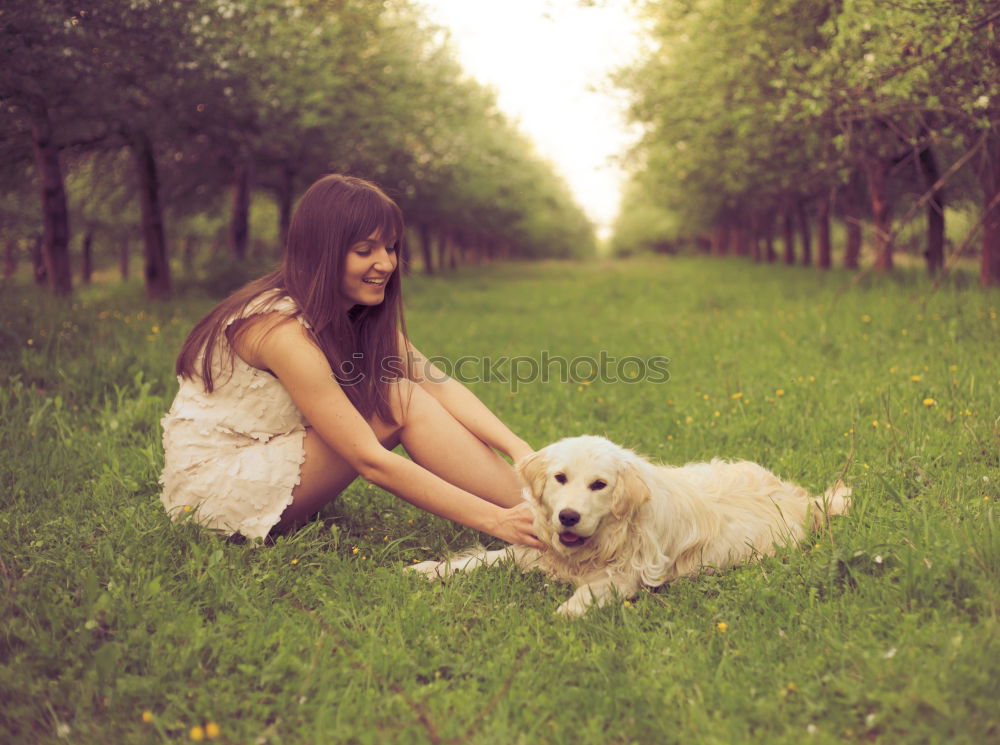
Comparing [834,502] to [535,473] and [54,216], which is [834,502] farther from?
[54,216]

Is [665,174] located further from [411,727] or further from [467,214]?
[411,727]

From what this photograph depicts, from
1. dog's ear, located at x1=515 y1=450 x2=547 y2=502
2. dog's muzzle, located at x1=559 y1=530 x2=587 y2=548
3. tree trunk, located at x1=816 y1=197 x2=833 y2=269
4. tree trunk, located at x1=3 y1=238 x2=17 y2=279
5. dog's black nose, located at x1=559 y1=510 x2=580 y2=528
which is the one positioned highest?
tree trunk, located at x1=3 y1=238 x2=17 y2=279

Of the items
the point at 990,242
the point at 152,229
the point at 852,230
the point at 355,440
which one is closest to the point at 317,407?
the point at 355,440

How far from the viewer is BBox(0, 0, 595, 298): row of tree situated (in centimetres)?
848

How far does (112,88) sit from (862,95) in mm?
9373

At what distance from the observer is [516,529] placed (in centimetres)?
329

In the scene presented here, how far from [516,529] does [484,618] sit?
424 mm

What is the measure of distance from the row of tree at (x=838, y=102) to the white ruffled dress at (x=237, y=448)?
167 inches

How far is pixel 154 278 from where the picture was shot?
14.5m

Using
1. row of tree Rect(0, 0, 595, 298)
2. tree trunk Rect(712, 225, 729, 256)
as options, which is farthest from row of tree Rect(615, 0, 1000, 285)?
tree trunk Rect(712, 225, 729, 256)

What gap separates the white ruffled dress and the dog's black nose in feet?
4.21

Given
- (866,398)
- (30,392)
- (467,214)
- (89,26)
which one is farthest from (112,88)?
(467,214)

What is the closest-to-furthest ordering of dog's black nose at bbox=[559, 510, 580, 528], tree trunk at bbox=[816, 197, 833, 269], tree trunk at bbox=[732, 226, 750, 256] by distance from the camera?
dog's black nose at bbox=[559, 510, 580, 528] → tree trunk at bbox=[816, 197, 833, 269] → tree trunk at bbox=[732, 226, 750, 256]
